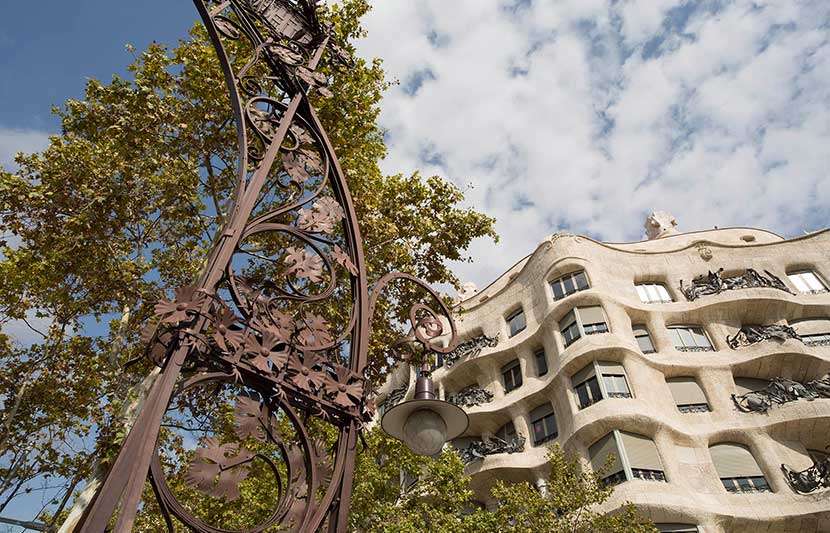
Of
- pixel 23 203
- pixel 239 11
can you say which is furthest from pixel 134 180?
pixel 239 11

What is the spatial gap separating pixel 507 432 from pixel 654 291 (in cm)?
809

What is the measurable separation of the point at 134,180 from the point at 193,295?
7815 millimetres

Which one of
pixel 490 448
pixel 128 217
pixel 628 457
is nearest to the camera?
pixel 128 217

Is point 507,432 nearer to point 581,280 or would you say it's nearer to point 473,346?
point 473,346

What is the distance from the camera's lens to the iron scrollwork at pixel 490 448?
18.8 m

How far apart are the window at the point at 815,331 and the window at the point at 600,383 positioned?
22.4 ft

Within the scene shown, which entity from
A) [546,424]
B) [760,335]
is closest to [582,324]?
[546,424]

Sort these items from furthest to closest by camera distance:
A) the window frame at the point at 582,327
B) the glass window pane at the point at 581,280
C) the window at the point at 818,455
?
the glass window pane at the point at 581,280 → the window frame at the point at 582,327 → the window at the point at 818,455

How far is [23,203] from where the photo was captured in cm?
895

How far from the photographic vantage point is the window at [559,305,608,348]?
1925 centimetres

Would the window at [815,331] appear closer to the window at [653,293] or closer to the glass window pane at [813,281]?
the glass window pane at [813,281]

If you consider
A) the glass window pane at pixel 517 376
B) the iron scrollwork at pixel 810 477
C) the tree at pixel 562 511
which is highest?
the glass window pane at pixel 517 376

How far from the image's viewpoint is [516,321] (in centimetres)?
2305

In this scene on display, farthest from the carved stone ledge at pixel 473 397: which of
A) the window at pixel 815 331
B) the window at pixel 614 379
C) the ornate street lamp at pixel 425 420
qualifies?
the ornate street lamp at pixel 425 420
